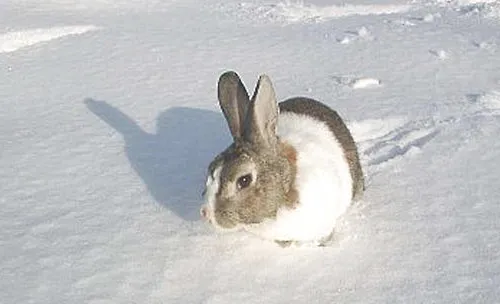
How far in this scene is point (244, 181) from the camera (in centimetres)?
297

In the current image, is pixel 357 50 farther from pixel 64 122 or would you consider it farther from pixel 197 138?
pixel 64 122

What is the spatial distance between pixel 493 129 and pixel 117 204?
6.64 ft

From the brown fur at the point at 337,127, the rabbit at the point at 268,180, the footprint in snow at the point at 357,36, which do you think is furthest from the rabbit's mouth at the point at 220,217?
the footprint in snow at the point at 357,36

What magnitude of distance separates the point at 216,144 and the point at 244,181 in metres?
1.35


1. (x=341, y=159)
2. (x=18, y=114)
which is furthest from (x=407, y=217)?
(x=18, y=114)

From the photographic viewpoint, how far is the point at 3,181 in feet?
12.7

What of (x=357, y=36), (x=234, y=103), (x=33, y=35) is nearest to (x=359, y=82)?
(x=357, y=36)

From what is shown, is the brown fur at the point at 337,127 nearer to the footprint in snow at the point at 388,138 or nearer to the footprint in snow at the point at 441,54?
the footprint in snow at the point at 388,138

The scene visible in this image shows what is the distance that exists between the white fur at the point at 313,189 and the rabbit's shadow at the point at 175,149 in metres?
0.50

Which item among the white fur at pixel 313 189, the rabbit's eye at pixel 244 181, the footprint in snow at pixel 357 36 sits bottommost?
the footprint in snow at pixel 357 36

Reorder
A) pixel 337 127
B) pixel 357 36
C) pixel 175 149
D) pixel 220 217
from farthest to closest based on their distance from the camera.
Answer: pixel 357 36 < pixel 175 149 < pixel 337 127 < pixel 220 217

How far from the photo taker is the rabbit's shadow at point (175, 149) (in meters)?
3.65

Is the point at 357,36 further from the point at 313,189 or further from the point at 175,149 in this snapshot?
the point at 313,189

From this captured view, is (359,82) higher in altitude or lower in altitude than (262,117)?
lower
